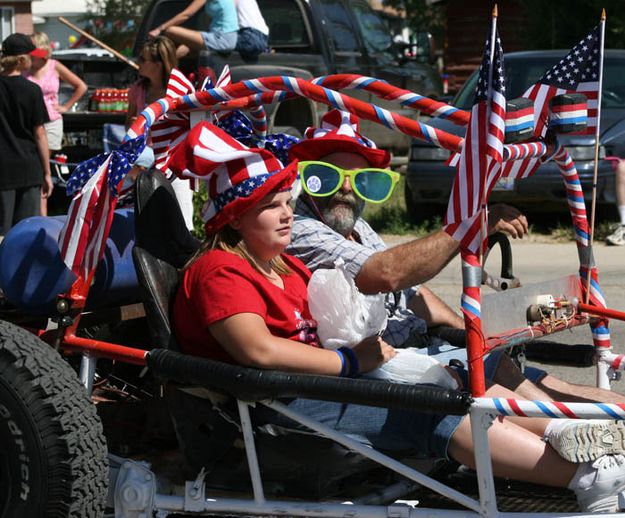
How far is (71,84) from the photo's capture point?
37.6 ft

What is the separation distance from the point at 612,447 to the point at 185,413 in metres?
1.23

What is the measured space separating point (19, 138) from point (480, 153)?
5.80 meters

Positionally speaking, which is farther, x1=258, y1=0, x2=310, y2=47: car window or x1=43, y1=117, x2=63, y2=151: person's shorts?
x1=258, y1=0, x2=310, y2=47: car window

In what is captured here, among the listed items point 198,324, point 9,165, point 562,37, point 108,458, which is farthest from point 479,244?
point 562,37

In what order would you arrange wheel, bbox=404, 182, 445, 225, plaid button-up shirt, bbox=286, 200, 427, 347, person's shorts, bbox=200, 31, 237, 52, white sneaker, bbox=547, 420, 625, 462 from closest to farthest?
1. white sneaker, bbox=547, 420, 625, 462
2. plaid button-up shirt, bbox=286, 200, 427, 347
3. person's shorts, bbox=200, 31, 237, 52
4. wheel, bbox=404, 182, 445, 225

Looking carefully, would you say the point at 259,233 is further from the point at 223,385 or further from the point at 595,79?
the point at 595,79

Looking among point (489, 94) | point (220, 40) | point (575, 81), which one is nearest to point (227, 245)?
point (489, 94)

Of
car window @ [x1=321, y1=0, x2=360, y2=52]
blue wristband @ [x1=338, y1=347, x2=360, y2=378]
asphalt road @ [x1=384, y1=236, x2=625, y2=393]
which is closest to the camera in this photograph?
blue wristband @ [x1=338, y1=347, x2=360, y2=378]

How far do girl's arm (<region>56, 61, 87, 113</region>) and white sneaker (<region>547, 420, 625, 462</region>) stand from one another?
8701 mm

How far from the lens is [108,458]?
3.47m

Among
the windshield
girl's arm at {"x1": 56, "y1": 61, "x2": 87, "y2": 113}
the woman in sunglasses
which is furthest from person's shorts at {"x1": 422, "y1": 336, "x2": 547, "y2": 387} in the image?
girl's arm at {"x1": 56, "y1": 61, "x2": 87, "y2": 113}

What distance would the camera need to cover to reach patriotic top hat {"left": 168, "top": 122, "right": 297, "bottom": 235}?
3400mm

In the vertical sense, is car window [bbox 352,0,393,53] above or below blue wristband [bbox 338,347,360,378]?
above

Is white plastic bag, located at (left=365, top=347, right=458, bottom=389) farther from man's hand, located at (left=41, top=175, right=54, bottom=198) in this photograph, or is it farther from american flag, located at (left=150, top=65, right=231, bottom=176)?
man's hand, located at (left=41, top=175, right=54, bottom=198)
